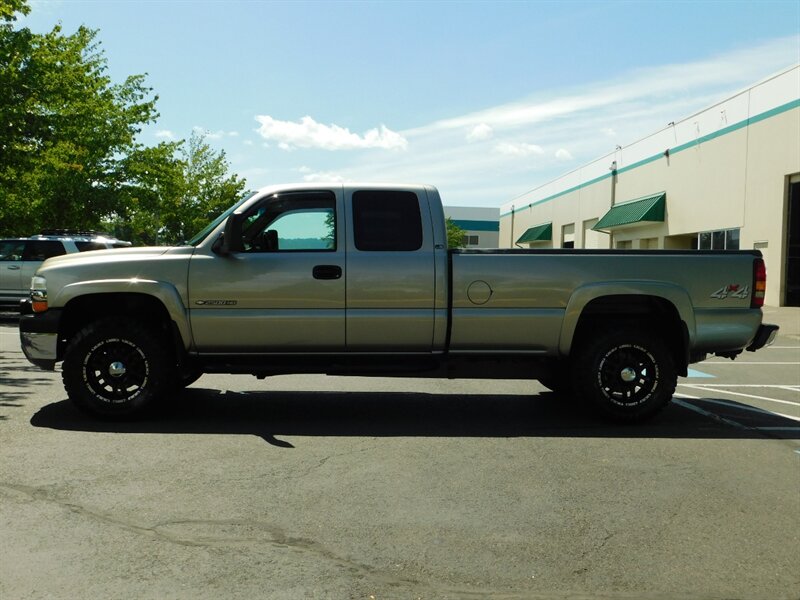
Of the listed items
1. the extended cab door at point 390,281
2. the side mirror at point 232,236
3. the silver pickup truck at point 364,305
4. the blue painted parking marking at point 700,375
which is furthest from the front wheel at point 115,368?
the blue painted parking marking at point 700,375

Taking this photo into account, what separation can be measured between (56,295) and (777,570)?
20.4ft

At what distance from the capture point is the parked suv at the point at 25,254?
19.4 m

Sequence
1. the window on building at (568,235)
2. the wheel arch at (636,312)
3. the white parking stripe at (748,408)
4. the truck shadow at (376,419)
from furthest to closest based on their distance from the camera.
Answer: the window on building at (568,235), the white parking stripe at (748,408), the wheel arch at (636,312), the truck shadow at (376,419)

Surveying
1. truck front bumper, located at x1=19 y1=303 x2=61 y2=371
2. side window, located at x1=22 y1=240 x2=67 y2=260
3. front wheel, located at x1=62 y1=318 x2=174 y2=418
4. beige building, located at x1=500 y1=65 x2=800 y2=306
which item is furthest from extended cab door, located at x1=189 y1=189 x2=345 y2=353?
beige building, located at x1=500 y1=65 x2=800 y2=306

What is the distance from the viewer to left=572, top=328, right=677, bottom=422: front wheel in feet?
25.1

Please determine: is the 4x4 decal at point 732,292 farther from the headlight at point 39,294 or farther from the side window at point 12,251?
the side window at point 12,251

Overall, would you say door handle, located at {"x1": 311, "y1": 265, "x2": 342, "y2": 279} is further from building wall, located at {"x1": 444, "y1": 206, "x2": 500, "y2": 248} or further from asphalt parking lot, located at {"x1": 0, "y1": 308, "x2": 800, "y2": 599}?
building wall, located at {"x1": 444, "y1": 206, "x2": 500, "y2": 248}

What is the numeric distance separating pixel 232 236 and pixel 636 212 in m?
31.5

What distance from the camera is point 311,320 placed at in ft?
24.6

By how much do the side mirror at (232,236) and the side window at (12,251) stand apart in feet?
46.6

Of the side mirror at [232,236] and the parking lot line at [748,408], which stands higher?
the side mirror at [232,236]

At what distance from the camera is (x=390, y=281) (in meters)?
7.50

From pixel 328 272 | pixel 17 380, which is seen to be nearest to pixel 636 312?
pixel 328 272

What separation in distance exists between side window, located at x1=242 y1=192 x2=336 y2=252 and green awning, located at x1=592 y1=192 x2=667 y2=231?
96.0 feet
